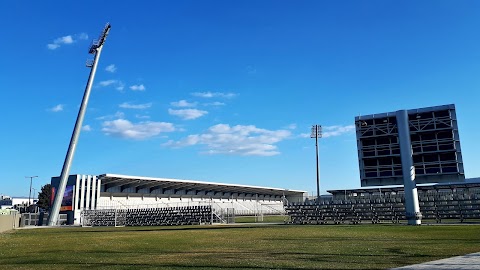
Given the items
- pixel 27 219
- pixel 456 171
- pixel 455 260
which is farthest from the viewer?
pixel 27 219

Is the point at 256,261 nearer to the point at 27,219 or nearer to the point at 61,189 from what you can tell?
the point at 61,189

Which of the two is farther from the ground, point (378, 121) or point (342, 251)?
point (378, 121)

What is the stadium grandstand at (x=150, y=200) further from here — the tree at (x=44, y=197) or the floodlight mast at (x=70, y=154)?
the tree at (x=44, y=197)

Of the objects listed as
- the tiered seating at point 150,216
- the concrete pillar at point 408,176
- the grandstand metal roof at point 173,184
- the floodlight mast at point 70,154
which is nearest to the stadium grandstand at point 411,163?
the concrete pillar at point 408,176

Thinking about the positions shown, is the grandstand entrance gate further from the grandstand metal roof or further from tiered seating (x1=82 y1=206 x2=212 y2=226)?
the grandstand metal roof

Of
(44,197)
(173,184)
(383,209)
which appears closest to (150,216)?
(383,209)

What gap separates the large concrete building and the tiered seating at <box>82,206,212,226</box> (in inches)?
849

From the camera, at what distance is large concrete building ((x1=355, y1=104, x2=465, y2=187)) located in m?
31.4

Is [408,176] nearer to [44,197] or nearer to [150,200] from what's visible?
[150,200]

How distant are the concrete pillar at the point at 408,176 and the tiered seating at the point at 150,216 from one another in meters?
24.1

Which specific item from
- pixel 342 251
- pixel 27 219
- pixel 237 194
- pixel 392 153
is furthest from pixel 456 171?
pixel 237 194

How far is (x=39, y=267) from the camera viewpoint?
1069cm

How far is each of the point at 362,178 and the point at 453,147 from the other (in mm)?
7430

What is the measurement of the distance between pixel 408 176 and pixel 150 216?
108 ft
